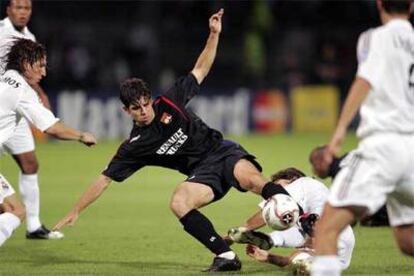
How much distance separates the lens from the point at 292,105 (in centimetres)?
2336

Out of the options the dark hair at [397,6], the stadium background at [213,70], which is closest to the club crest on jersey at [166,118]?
the dark hair at [397,6]

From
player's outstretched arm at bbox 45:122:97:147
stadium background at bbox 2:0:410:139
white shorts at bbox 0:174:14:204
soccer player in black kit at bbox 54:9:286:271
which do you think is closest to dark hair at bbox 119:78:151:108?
soccer player in black kit at bbox 54:9:286:271

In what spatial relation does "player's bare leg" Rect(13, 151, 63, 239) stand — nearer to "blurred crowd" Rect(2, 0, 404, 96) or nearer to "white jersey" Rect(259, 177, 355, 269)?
"white jersey" Rect(259, 177, 355, 269)

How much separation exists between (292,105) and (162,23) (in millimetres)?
4704

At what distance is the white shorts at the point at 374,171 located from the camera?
18.2 feet

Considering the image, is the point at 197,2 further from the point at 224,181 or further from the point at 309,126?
the point at 224,181

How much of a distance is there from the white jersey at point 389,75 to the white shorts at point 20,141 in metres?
4.93

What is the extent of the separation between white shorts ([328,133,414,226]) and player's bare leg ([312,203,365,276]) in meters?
0.06

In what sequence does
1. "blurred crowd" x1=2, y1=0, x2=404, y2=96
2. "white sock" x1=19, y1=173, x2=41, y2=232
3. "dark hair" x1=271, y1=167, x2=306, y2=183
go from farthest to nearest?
1. "blurred crowd" x1=2, y1=0, x2=404, y2=96
2. "white sock" x1=19, y1=173, x2=41, y2=232
3. "dark hair" x1=271, y1=167, x2=306, y2=183

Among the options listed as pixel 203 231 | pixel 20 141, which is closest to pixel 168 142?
pixel 203 231

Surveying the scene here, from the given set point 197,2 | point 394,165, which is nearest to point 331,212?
point 394,165

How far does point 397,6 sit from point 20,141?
5.14 m

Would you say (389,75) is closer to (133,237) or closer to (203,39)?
(133,237)

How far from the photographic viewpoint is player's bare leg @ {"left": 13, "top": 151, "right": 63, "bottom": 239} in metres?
9.86
